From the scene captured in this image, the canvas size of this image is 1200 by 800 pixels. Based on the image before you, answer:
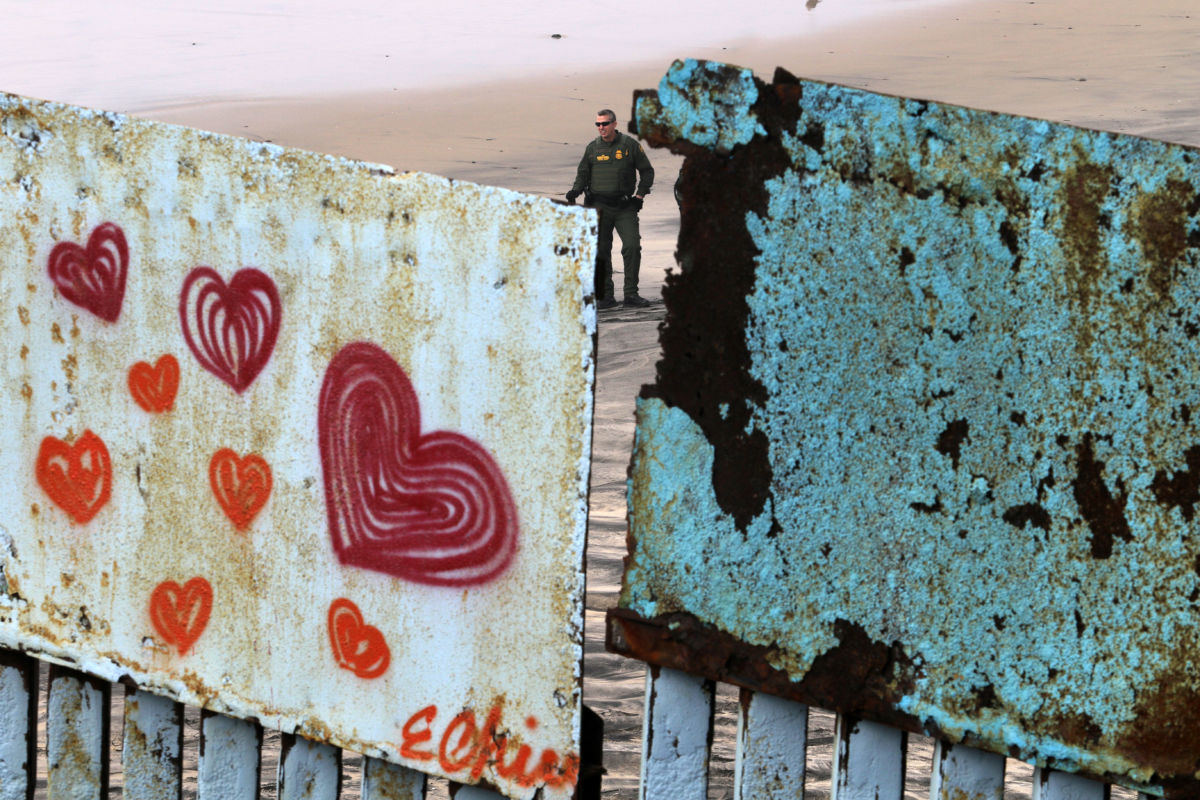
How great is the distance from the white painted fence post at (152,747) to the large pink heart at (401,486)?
595mm

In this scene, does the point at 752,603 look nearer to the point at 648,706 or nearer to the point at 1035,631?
the point at 648,706

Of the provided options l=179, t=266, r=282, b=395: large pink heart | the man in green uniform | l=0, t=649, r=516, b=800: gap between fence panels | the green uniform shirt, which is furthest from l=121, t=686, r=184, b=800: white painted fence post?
the green uniform shirt

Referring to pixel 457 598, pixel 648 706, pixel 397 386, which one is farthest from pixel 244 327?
pixel 648 706

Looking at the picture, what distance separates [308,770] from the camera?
2258mm

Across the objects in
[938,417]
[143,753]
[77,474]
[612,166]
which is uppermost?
[612,166]

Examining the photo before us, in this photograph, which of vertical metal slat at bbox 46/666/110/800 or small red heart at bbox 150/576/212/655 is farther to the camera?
vertical metal slat at bbox 46/666/110/800

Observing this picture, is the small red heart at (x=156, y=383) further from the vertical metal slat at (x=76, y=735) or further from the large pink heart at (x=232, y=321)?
the vertical metal slat at (x=76, y=735)

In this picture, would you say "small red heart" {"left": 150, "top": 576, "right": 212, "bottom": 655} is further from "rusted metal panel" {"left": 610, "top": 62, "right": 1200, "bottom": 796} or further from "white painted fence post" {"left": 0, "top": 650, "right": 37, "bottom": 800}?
"rusted metal panel" {"left": 610, "top": 62, "right": 1200, "bottom": 796}

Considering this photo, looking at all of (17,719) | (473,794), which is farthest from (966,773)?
(17,719)

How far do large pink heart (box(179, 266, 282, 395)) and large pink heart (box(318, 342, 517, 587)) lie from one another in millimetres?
147

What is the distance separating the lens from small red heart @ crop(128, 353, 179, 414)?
219 cm

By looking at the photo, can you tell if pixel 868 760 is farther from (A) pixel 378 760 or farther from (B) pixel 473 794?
(A) pixel 378 760

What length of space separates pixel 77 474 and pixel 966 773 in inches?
65.1

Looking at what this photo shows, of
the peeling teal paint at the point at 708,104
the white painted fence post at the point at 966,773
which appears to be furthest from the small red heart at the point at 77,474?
the white painted fence post at the point at 966,773
